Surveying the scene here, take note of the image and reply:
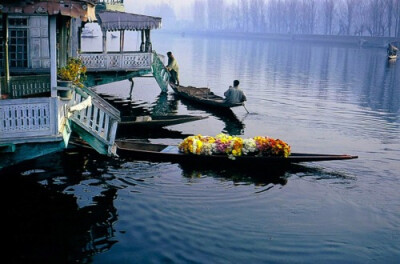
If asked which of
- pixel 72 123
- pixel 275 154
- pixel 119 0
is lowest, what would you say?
pixel 275 154

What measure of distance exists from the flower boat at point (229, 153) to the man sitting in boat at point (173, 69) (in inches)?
608

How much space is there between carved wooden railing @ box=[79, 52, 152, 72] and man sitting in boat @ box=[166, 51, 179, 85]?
410 cm

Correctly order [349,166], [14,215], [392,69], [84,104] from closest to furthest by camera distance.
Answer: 1. [14,215]
2. [84,104]
3. [349,166]
4. [392,69]

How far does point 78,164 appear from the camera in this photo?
1469 centimetres

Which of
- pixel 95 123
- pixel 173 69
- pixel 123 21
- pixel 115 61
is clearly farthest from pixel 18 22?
pixel 173 69

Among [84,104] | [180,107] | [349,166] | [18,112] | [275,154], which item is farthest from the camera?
[180,107]

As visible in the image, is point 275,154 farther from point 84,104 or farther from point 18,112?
point 18,112

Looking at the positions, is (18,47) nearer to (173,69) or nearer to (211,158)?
(211,158)

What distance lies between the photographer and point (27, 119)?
1041 cm

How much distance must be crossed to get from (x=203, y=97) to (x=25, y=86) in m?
12.5

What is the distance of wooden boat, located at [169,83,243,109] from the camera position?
23975 millimetres

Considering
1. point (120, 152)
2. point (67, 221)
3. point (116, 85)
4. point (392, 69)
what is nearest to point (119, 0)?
point (116, 85)

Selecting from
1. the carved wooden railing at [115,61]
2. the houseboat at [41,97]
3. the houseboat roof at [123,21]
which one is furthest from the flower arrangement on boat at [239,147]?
the houseboat roof at [123,21]

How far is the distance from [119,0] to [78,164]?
1778 centimetres
